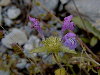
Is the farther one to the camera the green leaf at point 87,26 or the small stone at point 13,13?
the small stone at point 13,13

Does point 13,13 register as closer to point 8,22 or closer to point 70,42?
point 8,22

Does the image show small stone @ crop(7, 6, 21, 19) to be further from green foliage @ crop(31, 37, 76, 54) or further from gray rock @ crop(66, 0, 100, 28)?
green foliage @ crop(31, 37, 76, 54)

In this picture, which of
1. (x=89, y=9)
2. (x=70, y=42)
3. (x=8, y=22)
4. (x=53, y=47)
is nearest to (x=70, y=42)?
(x=70, y=42)

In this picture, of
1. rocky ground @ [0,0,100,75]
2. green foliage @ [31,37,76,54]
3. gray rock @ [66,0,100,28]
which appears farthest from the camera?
gray rock @ [66,0,100,28]

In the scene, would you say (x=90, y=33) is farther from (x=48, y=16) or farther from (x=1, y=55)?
(x=1, y=55)

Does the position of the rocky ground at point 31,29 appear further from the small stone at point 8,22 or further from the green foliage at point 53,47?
the green foliage at point 53,47

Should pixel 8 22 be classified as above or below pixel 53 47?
above

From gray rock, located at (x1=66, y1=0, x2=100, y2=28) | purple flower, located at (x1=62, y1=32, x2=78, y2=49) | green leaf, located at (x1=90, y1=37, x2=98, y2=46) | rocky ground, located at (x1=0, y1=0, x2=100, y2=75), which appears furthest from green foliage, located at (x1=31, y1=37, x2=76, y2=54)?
gray rock, located at (x1=66, y1=0, x2=100, y2=28)

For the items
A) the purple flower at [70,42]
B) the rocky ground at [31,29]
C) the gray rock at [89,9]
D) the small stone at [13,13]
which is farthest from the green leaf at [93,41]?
the small stone at [13,13]

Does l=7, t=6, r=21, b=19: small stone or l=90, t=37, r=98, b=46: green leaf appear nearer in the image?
l=90, t=37, r=98, b=46: green leaf

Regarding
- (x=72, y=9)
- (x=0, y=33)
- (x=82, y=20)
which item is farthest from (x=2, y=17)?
(x=0, y=33)
